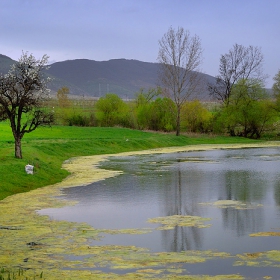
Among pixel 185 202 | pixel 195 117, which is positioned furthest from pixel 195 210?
pixel 195 117

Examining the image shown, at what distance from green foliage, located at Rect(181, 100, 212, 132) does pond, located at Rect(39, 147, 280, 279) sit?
38.7 meters

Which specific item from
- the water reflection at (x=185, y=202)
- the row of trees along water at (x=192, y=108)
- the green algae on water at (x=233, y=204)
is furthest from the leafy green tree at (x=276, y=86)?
the green algae on water at (x=233, y=204)

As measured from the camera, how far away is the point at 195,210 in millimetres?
17312

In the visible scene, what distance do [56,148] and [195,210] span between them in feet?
76.3

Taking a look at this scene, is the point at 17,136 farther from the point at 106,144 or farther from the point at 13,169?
the point at 106,144

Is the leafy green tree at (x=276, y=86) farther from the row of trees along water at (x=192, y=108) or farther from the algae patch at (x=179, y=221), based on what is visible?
the algae patch at (x=179, y=221)

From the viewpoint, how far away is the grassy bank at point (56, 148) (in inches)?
917

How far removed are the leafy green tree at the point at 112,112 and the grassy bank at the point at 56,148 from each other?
42.5ft

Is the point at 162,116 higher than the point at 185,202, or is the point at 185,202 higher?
the point at 162,116

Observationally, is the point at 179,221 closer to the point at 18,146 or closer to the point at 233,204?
the point at 233,204

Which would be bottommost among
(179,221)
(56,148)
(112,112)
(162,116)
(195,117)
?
(179,221)

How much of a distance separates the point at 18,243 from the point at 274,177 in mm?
16310

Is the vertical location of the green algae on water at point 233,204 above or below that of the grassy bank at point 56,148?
below

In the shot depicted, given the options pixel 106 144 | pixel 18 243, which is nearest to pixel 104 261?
pixel 18 243
